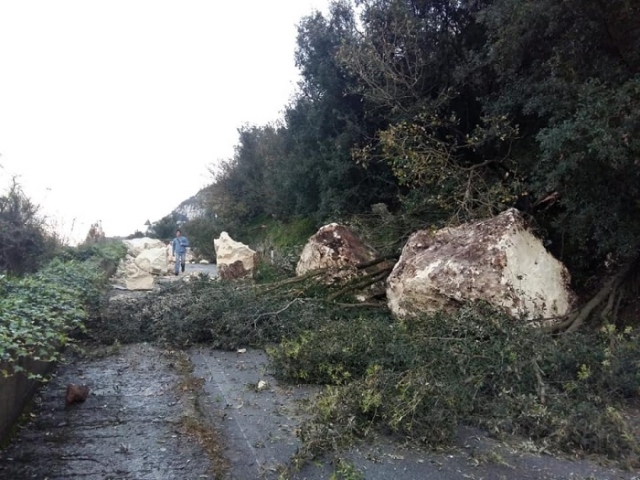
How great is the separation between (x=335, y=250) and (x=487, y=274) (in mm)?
3210

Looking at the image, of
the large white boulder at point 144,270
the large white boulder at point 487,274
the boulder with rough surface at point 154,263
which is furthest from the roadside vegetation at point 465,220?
the boulder with rough surface at point 154,263

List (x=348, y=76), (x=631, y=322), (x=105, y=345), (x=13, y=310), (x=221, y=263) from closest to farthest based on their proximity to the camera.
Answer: (x=13, y=310) → (x=631, y=322) → (x=105, y=345) → (x=348, y=76) → (x=221, y=263)

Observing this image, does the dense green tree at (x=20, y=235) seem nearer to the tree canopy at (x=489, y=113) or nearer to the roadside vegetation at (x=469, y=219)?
the roadside vegetation at (x=469, y=219)

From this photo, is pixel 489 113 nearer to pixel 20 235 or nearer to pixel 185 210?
pixel 20 235

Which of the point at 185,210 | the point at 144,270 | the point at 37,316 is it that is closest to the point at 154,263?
the point at 144,270

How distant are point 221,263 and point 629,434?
38.6 ft

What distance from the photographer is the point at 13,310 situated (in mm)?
4871

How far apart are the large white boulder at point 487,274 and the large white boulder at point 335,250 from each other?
5.05 feet

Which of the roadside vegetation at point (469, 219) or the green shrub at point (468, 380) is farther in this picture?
the roadside vegetation at point (469, 219)

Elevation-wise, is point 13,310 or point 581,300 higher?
point 13,310

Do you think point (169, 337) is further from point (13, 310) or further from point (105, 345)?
point (13, 310)

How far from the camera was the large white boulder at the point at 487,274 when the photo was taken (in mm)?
6793

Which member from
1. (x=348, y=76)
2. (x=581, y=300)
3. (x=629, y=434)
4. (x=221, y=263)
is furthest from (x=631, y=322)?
(x=221, y=263)

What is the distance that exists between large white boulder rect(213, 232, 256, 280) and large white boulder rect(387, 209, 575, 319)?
693 centimetres
